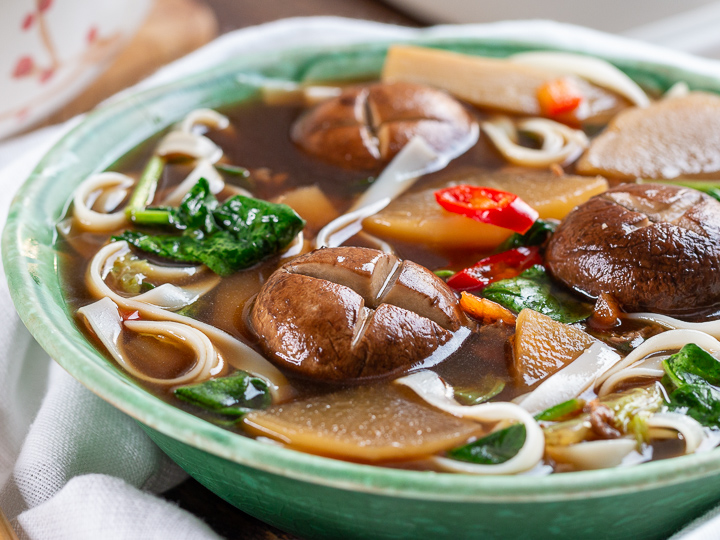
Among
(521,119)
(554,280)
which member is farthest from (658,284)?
(521,119)

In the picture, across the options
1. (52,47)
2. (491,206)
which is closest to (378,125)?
(491,206)

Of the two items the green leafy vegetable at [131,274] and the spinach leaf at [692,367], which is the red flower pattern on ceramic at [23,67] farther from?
the spinach leaf at [692,367]

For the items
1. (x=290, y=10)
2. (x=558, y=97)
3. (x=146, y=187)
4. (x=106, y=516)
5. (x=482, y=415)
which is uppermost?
(x=558, y=97)

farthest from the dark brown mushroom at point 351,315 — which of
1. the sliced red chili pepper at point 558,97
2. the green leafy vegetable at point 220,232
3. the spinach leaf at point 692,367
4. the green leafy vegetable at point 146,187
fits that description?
the sliced red chili pepper at point 558,97

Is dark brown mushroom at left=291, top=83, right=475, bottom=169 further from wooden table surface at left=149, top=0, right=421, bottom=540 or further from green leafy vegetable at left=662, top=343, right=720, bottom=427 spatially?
wooden table surface at left=149, top=0, right=421, bottom=540

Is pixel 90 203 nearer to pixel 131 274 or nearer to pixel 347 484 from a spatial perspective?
pixel 131 274

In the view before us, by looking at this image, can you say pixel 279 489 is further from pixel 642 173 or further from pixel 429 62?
pixel 429 62
